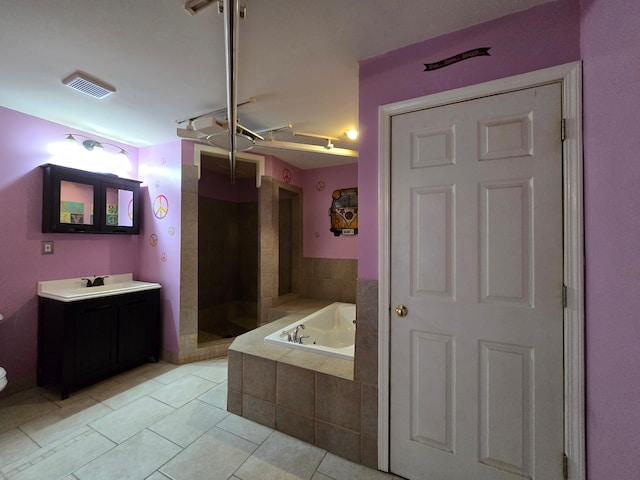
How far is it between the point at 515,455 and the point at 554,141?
4.72ft

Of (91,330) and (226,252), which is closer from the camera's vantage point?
(91,330)

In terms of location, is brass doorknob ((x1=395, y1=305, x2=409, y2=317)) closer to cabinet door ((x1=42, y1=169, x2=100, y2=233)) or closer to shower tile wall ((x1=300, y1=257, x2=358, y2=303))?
shower tile wall ((x1=300, y1=257, x2=358, y2=303))

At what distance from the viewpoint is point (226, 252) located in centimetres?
443

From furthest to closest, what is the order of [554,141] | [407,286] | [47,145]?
[47,145] < [407,286] < [554,141]

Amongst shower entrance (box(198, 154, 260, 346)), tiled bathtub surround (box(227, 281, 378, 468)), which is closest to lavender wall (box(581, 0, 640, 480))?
tiled bathtub surround (box(227, 281, 378, 468))

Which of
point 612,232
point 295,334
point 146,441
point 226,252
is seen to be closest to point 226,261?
point 226,252

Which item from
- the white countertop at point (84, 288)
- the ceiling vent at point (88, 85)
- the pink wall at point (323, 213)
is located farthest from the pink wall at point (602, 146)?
the white countertop at point (84, 288)

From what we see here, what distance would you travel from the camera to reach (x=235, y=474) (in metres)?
1.42

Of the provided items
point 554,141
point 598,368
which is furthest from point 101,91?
point 598,368

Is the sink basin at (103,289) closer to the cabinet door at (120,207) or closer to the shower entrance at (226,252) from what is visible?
the cabinet door at (120,207)

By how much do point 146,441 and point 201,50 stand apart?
2.42 metres

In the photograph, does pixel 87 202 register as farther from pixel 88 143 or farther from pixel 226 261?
pixel 226 261

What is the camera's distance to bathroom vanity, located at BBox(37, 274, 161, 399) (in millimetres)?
2125

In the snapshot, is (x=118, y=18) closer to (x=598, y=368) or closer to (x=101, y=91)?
(x=101, y=91)
